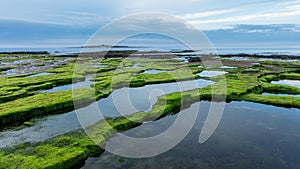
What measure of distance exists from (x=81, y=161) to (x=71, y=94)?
17.8m

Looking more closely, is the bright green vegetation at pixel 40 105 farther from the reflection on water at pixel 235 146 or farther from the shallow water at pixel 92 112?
the reflection on water at pixel 235 146

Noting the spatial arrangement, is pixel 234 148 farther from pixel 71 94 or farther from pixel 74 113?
pixel 71 94

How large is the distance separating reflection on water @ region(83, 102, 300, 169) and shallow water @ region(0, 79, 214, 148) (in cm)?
537

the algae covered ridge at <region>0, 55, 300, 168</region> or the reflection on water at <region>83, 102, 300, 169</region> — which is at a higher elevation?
the algae covered ridge at <region>0, 55, 300, 168</region>

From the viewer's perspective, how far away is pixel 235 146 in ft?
65.8

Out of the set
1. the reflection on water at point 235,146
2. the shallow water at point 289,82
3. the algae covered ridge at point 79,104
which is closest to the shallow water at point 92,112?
the algae covered ridge at point 79,104

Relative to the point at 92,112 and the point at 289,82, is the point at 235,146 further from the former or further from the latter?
the point at 289,82

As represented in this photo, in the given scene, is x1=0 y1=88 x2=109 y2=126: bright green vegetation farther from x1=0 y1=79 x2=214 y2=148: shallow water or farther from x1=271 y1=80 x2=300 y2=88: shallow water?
x1=271 y1=80 x2=300 y2=88: shallow water

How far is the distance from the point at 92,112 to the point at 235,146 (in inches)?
605

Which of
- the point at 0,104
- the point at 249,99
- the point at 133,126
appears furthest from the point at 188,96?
the point at 0,104

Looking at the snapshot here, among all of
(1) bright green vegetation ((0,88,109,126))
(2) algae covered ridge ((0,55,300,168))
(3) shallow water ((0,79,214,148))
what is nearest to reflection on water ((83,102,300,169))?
(2) algae covered ridge ((0,55,300,168))

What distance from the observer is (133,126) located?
914 inches

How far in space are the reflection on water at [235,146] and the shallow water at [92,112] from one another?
17.6 ft

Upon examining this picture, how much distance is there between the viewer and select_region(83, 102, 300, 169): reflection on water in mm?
17125
